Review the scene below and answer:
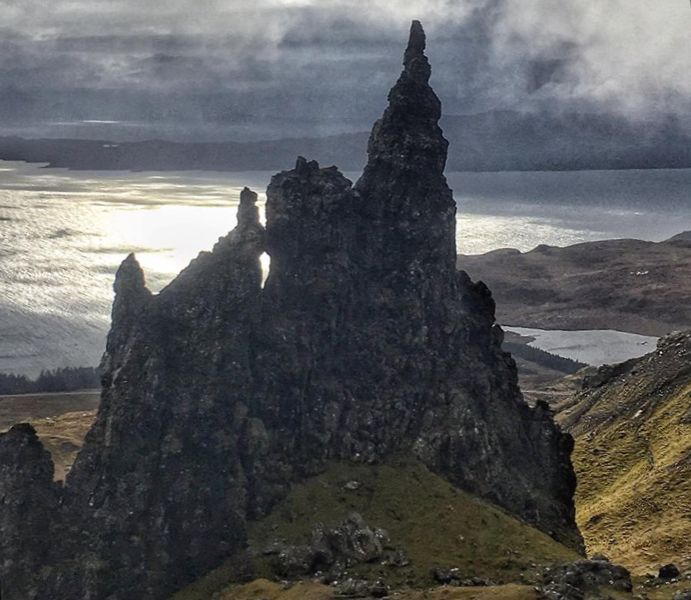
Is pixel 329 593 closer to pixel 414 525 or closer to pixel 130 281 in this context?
pixel 414 525

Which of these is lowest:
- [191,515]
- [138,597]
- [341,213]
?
[138,597]

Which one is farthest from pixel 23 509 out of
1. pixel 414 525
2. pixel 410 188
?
pixel 410 188

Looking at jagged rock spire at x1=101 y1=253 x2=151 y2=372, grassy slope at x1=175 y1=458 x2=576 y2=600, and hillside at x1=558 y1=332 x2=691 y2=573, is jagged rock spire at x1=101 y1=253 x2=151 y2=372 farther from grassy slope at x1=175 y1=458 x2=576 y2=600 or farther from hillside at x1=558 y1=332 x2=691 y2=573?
hillside at x1=558 y1=332 x2=691 y2=573

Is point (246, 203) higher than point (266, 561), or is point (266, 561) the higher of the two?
point (246, 203)

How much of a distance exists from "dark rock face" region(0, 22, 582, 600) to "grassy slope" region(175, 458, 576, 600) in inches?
108

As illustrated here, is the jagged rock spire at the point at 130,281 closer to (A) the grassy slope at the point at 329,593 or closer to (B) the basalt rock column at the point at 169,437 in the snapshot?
(B) the basalt rock column at the point at 169,437

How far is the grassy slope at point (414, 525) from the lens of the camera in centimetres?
10150

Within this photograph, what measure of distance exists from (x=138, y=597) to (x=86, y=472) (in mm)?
15404

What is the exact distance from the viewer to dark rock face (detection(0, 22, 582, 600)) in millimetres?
103312

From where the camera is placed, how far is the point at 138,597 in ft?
331

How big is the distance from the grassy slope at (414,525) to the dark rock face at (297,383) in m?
2.75

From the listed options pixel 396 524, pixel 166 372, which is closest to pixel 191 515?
pixel 166 372

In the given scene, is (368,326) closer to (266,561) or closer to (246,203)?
(246,203)

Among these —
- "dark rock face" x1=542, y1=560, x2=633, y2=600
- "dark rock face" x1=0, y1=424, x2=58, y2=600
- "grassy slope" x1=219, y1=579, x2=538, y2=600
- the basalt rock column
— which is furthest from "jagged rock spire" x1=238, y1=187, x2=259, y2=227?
"dark rock face" x1=542, y1=560, x2=633, y2=600
